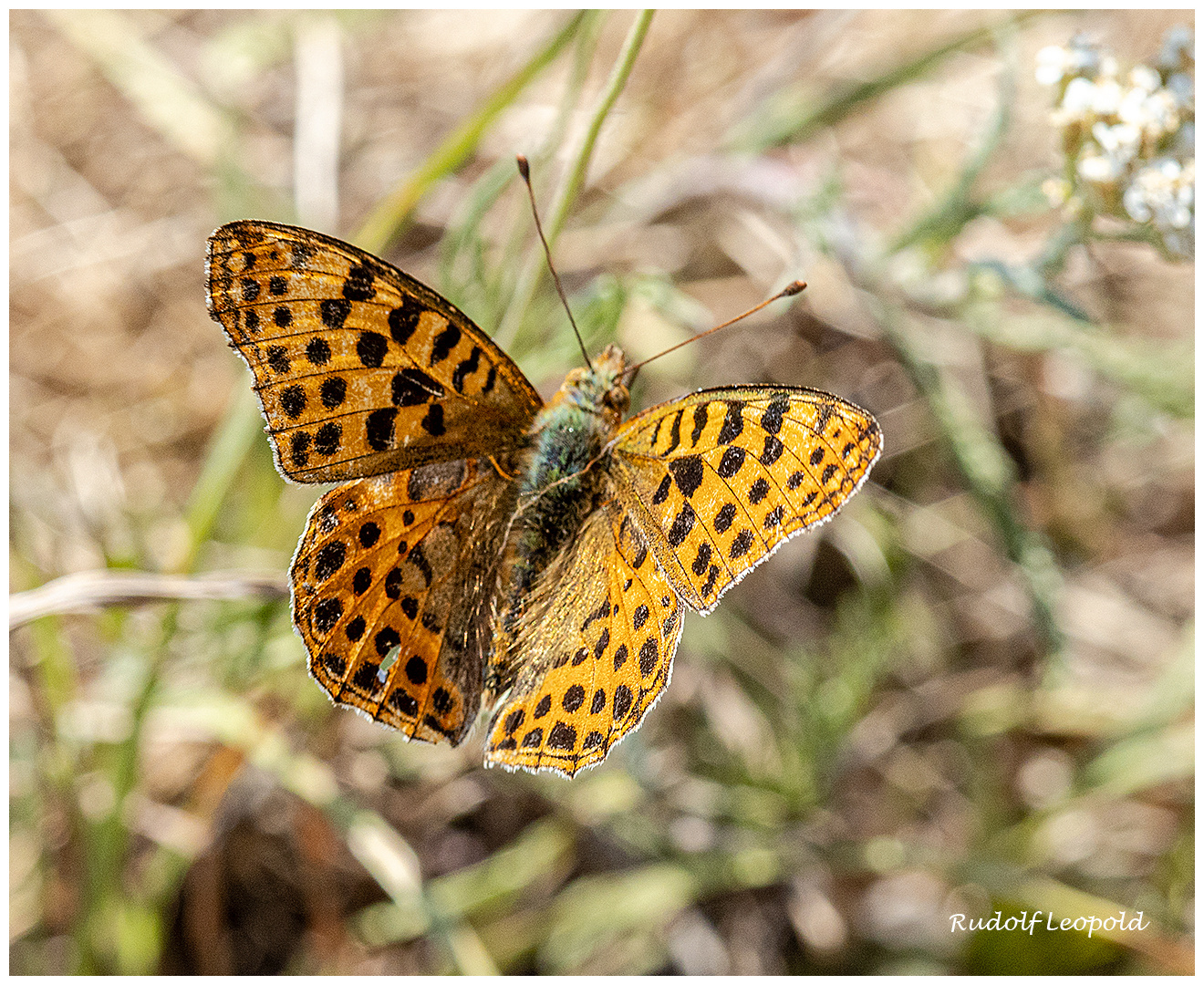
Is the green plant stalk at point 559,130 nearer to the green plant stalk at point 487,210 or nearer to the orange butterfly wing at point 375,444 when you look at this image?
the green plant stalk at point 487,210

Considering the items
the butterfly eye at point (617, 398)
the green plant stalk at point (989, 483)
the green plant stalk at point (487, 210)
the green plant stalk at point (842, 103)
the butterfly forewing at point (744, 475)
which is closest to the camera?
the butterfly forewing at point (744, 475)

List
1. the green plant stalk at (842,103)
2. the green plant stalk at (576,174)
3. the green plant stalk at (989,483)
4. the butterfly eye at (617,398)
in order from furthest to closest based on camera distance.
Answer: the green plant stalk at (842,103) → the green plant stalk at (989,483) → the butterfly eye at (617,398) → the green plant stalk at (576,174)

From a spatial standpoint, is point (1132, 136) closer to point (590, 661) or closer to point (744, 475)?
point (744, 475)

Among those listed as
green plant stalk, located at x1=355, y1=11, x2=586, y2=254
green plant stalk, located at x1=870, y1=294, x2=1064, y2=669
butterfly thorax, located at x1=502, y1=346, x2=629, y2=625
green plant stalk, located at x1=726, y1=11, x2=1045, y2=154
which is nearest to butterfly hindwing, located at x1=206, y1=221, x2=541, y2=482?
butterfly thorax, located at x1=502, y1=346, x2=629, y2=625

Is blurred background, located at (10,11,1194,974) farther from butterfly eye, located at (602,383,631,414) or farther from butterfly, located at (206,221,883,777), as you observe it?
butterfly, located at (206,221,883,777)

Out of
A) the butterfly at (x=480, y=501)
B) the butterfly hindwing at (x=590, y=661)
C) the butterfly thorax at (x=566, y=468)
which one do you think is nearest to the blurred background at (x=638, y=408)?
the butterfly thorax at (x=566, y=468)

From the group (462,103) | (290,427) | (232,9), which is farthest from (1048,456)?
(232,9)
